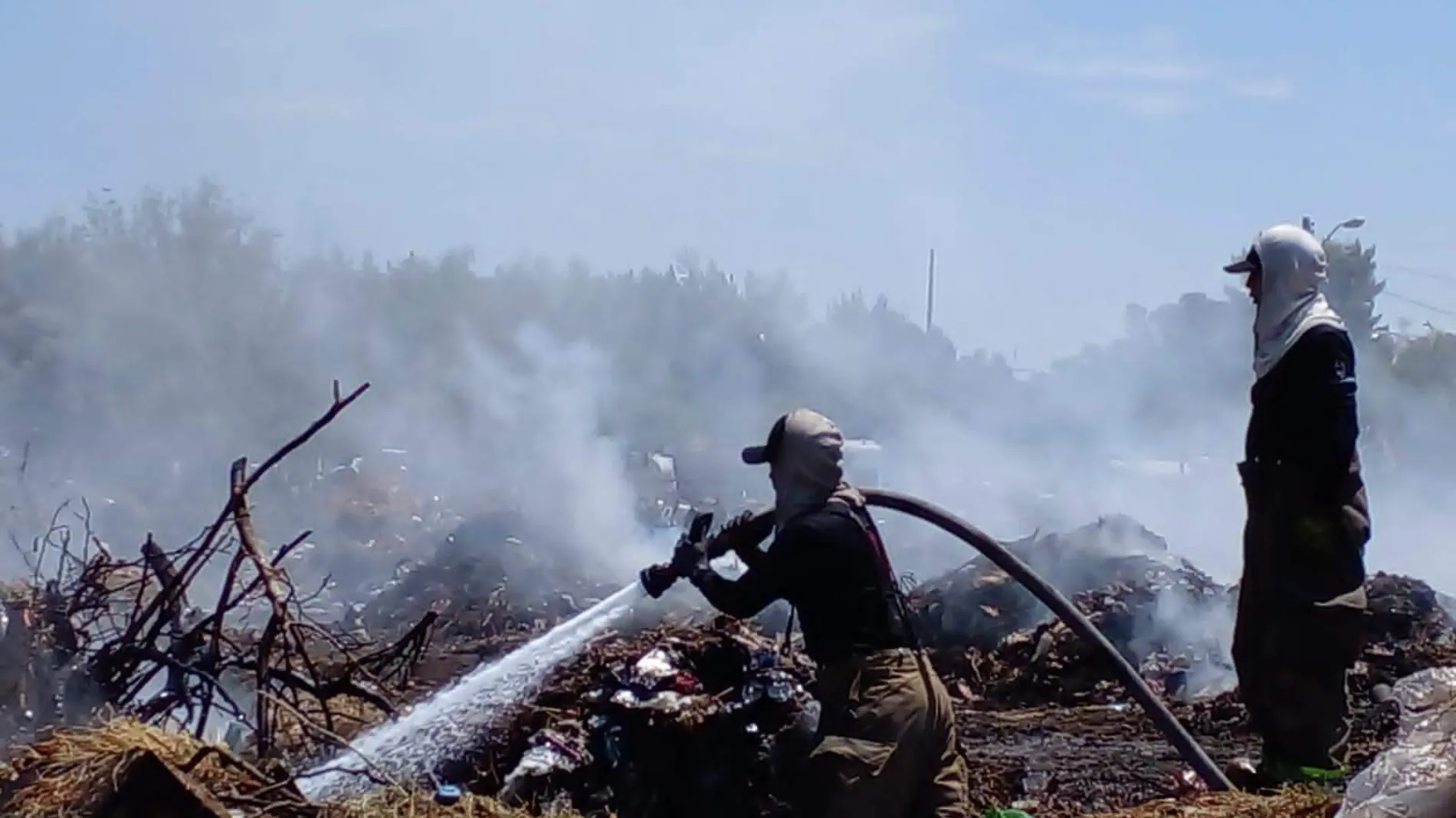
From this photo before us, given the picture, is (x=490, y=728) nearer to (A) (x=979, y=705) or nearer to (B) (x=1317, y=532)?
(B) (x=1317, y=532)

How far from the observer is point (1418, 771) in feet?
15.3

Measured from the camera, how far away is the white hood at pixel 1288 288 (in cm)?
611

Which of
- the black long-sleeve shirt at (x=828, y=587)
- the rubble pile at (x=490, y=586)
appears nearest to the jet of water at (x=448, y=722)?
the black long-sleeve shirt at (x=828, y=587)

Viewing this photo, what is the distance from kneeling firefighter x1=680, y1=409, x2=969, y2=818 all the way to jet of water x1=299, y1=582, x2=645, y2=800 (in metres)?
1.61

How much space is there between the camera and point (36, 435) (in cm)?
2358

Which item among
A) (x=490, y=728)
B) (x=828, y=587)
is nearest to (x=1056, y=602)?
(x=828, y=587)

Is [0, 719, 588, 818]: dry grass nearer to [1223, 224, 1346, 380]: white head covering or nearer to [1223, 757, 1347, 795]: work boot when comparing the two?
[1223, 757, 1347, 795]: work boot

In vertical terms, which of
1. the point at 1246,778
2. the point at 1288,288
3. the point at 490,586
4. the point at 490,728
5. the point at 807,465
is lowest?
the point at 490,586

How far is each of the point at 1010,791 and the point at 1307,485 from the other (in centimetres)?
203

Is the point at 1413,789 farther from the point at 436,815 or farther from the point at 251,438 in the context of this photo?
the point at 251,438

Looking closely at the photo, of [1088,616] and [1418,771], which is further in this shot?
[1088,616]

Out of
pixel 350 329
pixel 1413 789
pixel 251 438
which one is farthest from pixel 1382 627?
pixel 350 329

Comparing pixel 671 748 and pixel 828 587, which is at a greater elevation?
pixel 828 587

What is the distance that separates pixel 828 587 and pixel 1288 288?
7.76 ft
